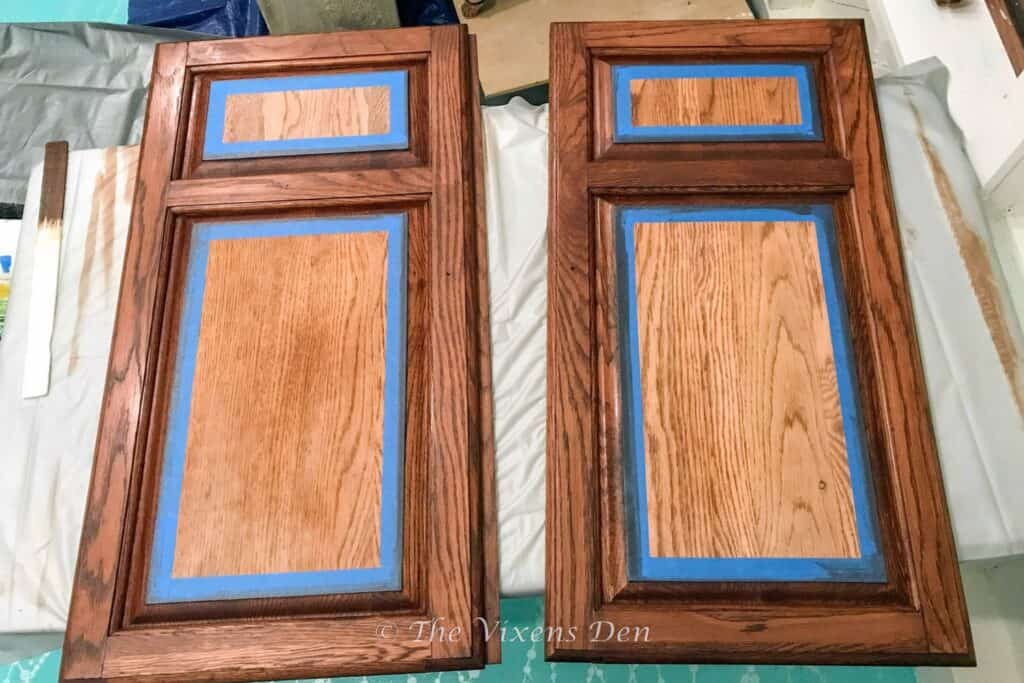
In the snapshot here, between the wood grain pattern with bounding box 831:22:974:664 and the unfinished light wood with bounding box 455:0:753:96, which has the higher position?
the unfinished light wood with bounding box 455:0:753:96

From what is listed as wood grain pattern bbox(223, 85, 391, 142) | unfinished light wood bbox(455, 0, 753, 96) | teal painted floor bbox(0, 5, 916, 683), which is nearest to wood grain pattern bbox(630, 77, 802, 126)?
wood grain pattern bbox(223, 85, 391, 142)

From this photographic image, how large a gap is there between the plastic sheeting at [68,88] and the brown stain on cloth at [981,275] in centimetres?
144

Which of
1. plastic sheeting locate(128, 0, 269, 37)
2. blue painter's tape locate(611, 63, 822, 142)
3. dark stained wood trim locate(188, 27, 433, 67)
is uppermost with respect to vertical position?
plastic sheeting locate(128, 0, 269, 37)

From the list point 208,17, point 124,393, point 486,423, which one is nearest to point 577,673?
point 486,423

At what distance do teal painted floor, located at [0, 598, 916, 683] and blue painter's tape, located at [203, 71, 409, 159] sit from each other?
0.73 metres

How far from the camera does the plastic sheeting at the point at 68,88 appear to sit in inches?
58.0

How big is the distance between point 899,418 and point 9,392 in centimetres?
113

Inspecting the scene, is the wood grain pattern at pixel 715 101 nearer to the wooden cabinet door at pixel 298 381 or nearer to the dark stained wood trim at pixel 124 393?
the wooden cabinet door at pixel 298 381

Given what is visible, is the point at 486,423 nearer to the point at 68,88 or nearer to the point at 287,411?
the point at 287,411

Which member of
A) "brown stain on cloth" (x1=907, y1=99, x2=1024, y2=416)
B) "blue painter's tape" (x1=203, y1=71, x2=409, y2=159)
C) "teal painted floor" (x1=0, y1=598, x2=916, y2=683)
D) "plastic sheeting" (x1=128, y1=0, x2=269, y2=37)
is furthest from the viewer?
"plastic sheeting" (x1=128, y1=0, x2=269, y2=37)

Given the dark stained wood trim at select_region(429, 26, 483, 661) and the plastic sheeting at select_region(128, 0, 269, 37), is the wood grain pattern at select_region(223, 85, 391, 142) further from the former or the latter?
the plastic sheeting at select_region(128, 0, 269, 37)

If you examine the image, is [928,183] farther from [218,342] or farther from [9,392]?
[9,392]

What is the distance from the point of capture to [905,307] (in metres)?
0.91

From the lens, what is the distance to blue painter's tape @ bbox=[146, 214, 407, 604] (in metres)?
0.83
